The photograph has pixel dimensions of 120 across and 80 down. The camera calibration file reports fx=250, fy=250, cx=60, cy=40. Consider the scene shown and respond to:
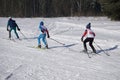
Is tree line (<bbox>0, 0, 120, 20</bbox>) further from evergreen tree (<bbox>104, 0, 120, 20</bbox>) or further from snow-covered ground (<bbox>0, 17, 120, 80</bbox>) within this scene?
snow-covered ground (<bbox>0, 17, 120, 80</bbox>)

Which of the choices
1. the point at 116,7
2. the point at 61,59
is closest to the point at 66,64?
the point at 61,59

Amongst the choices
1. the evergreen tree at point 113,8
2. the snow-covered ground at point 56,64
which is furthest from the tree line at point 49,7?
the snow-covered ground at point 56,64

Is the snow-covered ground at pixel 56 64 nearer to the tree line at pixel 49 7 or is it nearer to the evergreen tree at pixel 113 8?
the evergreen tree at pixel 113 8

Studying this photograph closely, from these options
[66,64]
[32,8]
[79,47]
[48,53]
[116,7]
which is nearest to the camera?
[66,64]

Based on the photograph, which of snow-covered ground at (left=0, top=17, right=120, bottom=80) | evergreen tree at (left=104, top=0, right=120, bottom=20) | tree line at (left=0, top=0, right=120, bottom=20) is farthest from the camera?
tree line at (left=0, top=0, right=120, bottom=20)

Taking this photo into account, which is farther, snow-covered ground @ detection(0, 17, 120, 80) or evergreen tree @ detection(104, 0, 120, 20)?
evergreen tree @ detection(104, 0, 120, 20)

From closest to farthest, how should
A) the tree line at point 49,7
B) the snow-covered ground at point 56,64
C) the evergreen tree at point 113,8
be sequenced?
1. the snow-covered ground at point 56,64
2. the evergreen tree at point 113,8
3. the tree line at point 49,7

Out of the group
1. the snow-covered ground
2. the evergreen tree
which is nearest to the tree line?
the evergreen tree

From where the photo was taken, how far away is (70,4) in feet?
250

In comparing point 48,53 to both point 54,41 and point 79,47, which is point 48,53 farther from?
point 54,41

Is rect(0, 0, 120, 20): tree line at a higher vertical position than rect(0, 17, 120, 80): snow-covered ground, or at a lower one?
higher

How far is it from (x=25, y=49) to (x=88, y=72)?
18.6 feet

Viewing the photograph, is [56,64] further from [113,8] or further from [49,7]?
[49,7]

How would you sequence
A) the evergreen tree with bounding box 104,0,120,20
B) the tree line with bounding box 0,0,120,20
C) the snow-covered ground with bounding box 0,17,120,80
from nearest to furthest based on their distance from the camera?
the snow-covered ground with bounding box 0,17,120,80 → the evergreen tree with bounding box 104,0,120,20 → the tree line with bounding box 0,0,120,20
